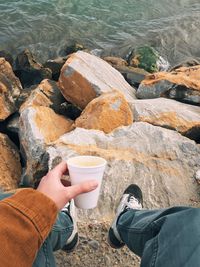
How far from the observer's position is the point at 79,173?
227 cm

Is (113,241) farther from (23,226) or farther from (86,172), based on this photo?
(23,226)

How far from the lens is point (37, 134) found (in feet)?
14.1

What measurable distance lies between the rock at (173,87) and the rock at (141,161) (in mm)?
1338

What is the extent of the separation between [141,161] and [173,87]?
1963mm

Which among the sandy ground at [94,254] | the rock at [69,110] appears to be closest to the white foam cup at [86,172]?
the sandy ground at [94,254]

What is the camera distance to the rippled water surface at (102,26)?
418 inches

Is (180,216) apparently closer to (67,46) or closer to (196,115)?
(196,115)

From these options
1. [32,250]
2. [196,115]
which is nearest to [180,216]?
[32,250]

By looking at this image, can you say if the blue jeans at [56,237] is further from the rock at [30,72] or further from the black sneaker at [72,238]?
the rock at [30,72]

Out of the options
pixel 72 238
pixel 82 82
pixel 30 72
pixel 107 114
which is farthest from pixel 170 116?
pixel 30 72

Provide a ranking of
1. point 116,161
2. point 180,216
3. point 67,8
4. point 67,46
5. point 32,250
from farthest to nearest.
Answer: point 67,8
point 67,46
point 116,161
point 180,216
point 32,250

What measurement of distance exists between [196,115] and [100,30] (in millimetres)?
7165

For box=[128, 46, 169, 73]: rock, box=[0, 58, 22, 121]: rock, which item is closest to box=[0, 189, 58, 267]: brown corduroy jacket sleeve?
box=[0, 58, 22, 121]: rock

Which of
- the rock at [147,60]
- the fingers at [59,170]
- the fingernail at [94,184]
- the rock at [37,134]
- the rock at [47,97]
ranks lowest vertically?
the rock at [147,60]
